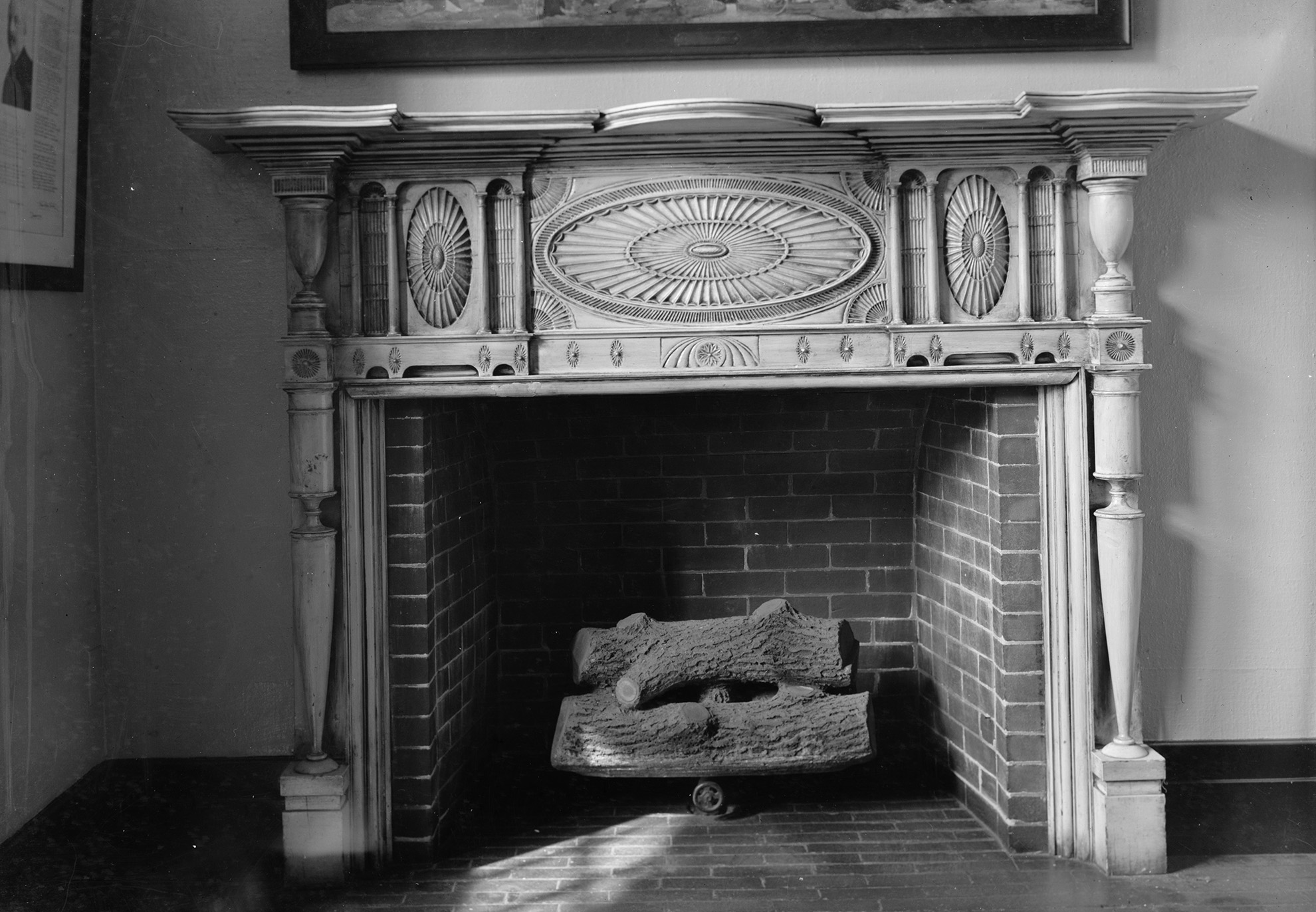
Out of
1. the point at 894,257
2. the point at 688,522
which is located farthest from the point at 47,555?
the point at 894,257

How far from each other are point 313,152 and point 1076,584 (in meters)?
2.06

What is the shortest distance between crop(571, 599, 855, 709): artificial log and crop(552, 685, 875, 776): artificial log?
0.10 metres

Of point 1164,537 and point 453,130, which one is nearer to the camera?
point 453,130

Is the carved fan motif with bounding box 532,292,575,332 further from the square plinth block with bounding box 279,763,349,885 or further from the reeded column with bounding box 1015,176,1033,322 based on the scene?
the square plinth block with bounding box 279,763,349,885

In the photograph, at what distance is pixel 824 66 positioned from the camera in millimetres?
3102

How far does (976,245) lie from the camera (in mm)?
2754

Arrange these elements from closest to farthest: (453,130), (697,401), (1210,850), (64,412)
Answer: (453,130) → (1210,850) → (64,412) → (697,401)

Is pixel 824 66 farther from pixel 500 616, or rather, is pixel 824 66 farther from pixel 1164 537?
pixel 500 616

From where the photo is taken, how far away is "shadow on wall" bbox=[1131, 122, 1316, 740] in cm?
311

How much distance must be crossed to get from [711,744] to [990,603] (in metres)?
0.80

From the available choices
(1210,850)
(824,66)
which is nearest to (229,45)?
(824,66)

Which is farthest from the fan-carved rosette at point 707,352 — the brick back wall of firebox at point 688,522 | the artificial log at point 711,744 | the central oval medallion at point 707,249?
the artificial log at point 711,744

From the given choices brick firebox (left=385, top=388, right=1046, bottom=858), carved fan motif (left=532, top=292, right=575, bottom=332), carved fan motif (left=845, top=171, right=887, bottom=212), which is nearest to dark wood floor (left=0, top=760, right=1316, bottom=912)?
brick firebox (left=385, top=388, right=1046, bottom=858)

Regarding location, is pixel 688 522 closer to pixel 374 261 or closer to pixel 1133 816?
pixel 374 261
